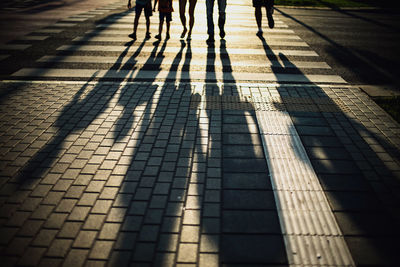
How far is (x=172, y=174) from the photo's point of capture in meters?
3.66

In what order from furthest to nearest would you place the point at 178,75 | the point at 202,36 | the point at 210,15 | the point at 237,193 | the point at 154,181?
the point at 202,36 < the point at 210,15 < the point at 178,75 < the point at 154,181 < the point at 237,193

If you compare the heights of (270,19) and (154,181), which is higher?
(270,19)

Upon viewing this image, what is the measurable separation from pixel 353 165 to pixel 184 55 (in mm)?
5494

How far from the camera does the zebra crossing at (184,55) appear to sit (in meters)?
6.59

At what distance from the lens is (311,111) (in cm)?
520

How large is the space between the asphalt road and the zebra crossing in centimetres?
57

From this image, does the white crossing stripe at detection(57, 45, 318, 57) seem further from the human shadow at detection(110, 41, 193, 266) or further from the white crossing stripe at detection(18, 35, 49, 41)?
the human shadow at detection(110, 41, 193, 266)

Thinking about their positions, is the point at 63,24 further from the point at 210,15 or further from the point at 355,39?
the point at 355,39

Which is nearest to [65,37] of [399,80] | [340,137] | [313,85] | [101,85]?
Result: [101,85]

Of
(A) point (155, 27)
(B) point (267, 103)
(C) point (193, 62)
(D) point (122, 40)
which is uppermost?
(A) point (155, 27)

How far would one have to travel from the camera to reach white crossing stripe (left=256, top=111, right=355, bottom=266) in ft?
8.77

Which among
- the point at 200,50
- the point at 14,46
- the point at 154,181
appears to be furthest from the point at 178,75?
the point at 14,46

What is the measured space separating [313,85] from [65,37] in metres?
8.29

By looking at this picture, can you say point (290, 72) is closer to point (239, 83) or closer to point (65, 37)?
point (239, 83)
